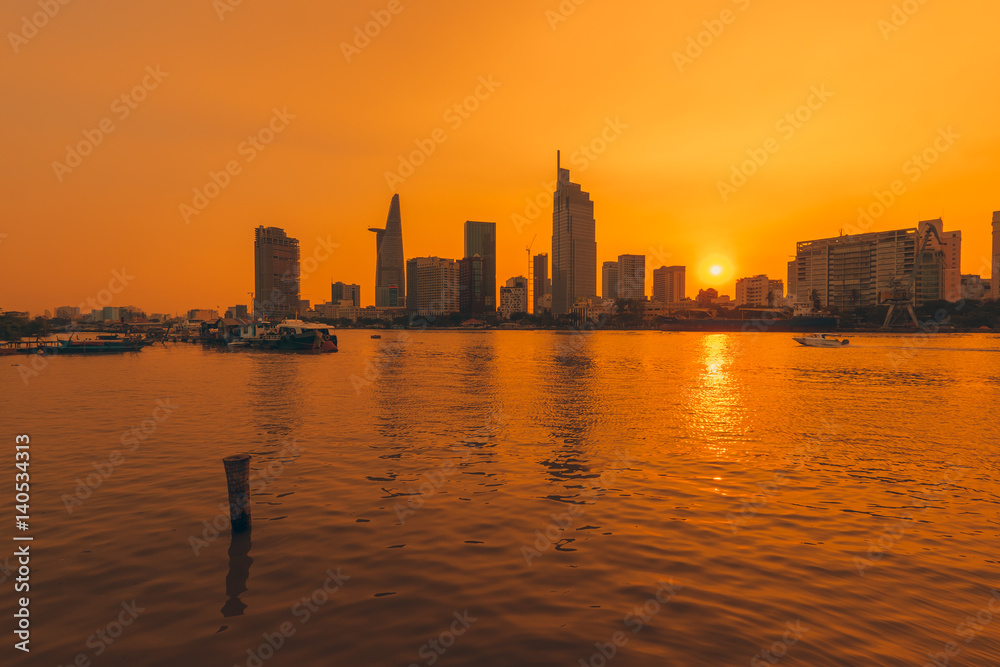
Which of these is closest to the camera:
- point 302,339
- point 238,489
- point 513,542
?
point 513,542

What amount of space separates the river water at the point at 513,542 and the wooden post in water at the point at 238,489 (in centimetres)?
38

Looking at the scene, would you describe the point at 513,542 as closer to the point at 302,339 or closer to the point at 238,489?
the point at 238,489

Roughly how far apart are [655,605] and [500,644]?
112 inches

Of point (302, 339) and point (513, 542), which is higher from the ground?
point (302, 339)

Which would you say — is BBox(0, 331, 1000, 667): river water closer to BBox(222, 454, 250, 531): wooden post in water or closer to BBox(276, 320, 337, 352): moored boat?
BBox(222, 454, 250, 531): wooden post in water

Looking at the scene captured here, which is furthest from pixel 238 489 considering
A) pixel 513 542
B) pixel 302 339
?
pixel 302 339

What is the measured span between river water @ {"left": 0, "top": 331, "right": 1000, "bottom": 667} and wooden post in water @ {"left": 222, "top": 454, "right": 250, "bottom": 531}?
382 mm

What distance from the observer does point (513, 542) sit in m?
11.0

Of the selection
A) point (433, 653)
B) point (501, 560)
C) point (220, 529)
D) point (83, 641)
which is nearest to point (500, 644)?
point (433, 653)

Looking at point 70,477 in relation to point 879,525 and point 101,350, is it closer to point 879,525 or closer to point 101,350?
point 879,525

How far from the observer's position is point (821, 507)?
13180mm

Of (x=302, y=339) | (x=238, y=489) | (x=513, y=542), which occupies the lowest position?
(x=513, y=542)

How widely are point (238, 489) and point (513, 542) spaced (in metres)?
6.31

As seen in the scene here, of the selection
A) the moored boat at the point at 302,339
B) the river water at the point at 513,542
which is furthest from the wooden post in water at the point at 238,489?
the moored boat at the point at 302,339
